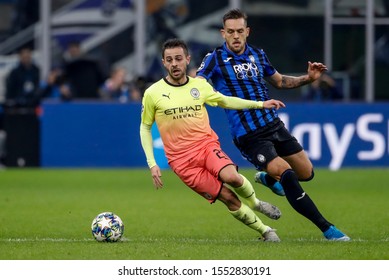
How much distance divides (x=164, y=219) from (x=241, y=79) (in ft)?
8.82

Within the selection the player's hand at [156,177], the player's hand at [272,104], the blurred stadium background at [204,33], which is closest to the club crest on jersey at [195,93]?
the player's hand at [272,104]

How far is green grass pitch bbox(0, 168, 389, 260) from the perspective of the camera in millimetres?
10398

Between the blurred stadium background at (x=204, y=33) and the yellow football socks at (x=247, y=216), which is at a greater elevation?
the blurred stadium background at (x=204, y=33)

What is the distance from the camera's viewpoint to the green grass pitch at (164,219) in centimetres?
1040

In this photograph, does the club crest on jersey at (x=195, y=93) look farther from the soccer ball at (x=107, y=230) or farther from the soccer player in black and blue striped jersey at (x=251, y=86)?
the soccer ball at (x=107, y=230)

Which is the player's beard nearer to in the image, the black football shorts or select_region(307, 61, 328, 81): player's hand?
the black football shorts

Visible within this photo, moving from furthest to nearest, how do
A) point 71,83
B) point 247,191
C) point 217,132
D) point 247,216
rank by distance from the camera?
1. point 71,83
2. point 217,132
3. point 247,191
4. point 247,216

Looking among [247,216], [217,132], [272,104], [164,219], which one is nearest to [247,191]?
[247,216]

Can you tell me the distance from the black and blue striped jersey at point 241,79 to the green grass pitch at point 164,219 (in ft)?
3.70

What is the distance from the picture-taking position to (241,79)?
11859 mm

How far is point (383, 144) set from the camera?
70.4 feet

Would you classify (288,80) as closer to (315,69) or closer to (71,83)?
(315,69)

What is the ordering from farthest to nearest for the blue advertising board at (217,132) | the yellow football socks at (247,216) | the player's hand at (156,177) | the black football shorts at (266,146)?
the blue advertising board at (217,132) → the black football shorts at (266,146) → the yellow football socks at (247,216) → the player's hand at (156,177)

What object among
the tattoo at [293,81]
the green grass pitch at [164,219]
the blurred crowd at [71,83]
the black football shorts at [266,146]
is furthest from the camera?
A: the blurred crowd at [71,83]
